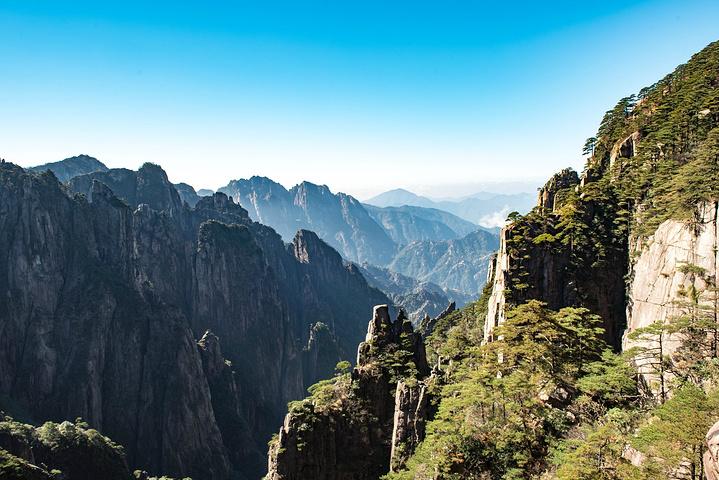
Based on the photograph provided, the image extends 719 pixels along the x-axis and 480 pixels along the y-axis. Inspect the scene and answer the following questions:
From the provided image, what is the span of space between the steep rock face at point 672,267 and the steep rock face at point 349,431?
20.3 m

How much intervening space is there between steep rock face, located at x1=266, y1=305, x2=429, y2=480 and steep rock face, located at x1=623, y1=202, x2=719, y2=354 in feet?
66.6

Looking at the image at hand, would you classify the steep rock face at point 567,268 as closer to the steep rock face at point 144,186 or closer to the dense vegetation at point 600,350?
the dense vegetation at point 600,350

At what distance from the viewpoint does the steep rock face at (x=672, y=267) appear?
30.9 meters

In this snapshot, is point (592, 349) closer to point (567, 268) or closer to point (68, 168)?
point (567, 268)

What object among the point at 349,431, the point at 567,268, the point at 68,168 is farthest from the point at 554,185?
the point at 68,168

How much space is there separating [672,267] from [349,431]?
30.1 metres

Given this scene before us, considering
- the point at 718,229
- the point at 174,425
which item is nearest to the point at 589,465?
the point at 718,229

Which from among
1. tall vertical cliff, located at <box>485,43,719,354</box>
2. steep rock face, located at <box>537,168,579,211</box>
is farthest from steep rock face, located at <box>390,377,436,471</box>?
steep rock face, located at <box>537,168,579,211</box>

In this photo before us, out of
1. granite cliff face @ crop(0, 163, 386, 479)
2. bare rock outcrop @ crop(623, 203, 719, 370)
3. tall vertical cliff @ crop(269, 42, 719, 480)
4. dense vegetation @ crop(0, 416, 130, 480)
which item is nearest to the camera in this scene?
tall vertical cliff @ crop(269, 42, 719, 480)

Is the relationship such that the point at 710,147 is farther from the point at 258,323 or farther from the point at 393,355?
the point at 258,323

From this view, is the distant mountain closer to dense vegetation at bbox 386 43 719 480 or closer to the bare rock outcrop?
dense vegetation at bbox 386 43 719 480

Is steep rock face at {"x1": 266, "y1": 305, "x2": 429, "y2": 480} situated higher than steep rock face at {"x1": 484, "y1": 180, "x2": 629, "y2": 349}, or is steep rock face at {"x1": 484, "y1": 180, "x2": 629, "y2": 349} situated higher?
steep rock face at {"x1": 484, "y1": 180, "x2": 629, "y2": 349}

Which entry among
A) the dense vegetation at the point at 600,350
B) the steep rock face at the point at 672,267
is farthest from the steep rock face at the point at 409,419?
the steep rock face at the point at 672,267

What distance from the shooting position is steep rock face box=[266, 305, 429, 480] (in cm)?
3909
